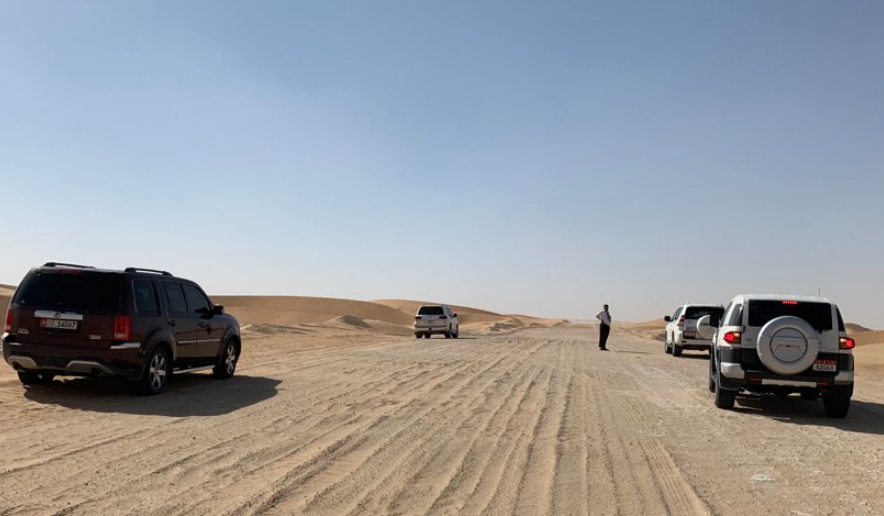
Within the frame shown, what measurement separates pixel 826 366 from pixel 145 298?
10.4 metres

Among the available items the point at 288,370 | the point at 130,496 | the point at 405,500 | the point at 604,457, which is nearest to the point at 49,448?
the point at 130,496

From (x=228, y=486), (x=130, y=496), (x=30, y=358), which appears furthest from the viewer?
(x=30, y=358)

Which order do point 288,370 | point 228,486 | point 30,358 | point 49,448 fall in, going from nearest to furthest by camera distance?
point 228,486 → point 49,448 → point 30,358 → point 288,370

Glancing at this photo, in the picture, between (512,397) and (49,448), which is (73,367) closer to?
(49,448)

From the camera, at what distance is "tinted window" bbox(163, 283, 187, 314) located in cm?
1234

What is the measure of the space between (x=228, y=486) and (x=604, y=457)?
3699 millimetres

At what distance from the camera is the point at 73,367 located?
424 inches

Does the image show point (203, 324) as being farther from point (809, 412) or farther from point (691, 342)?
point (691, 342)

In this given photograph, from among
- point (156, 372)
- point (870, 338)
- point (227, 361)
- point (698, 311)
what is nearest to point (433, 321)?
point (698, 311)

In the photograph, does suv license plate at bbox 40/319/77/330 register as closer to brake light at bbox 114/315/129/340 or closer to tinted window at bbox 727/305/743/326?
brake light at bbox 114/315/129/340

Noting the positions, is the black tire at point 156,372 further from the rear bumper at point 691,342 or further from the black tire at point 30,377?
the rear bumper at point 691,342

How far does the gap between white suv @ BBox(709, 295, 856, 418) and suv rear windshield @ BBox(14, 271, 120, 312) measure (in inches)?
369

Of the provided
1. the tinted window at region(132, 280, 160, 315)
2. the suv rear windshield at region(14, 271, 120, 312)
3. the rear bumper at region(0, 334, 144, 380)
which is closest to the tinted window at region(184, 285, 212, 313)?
the tinted window at region(132, 280, 160, 315)

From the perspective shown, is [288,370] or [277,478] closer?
[277,478]
